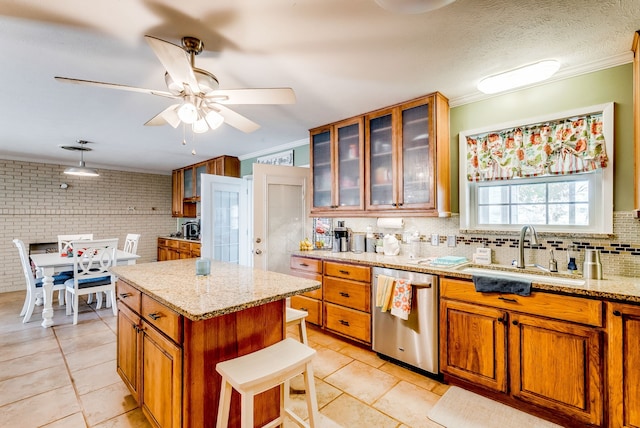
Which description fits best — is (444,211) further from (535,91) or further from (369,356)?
(369,356)

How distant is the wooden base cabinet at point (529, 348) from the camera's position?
166cm

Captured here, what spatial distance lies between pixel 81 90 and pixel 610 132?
4.13 meters

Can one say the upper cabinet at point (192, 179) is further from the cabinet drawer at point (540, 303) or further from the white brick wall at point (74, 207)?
the cabinet drawer at point (540, 303)

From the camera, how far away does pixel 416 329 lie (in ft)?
7.70

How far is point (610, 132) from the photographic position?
2.04 meters

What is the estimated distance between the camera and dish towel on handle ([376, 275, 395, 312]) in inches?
95.6

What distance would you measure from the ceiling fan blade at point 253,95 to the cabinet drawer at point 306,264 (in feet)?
5.80

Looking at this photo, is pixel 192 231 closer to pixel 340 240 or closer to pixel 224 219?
pixel 224 219

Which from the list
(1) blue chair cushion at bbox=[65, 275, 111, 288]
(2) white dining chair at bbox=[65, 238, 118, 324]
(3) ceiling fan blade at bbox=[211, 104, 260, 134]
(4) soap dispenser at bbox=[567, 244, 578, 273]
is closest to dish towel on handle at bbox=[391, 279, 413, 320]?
(4) soap dispenser at bbox=[567, 244, 578, 273]

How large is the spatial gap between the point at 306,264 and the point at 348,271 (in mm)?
579

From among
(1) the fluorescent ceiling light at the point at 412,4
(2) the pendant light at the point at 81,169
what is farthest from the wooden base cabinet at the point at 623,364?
(2) the pendant light at the point at 81,169

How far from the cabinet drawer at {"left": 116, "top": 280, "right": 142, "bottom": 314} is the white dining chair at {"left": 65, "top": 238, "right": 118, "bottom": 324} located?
6.74ft

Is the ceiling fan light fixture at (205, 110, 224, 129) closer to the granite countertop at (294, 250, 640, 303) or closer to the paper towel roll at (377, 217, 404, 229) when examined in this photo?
the granite countertop at (294, 250, 640, 303)

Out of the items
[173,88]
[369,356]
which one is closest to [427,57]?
[173,88]
